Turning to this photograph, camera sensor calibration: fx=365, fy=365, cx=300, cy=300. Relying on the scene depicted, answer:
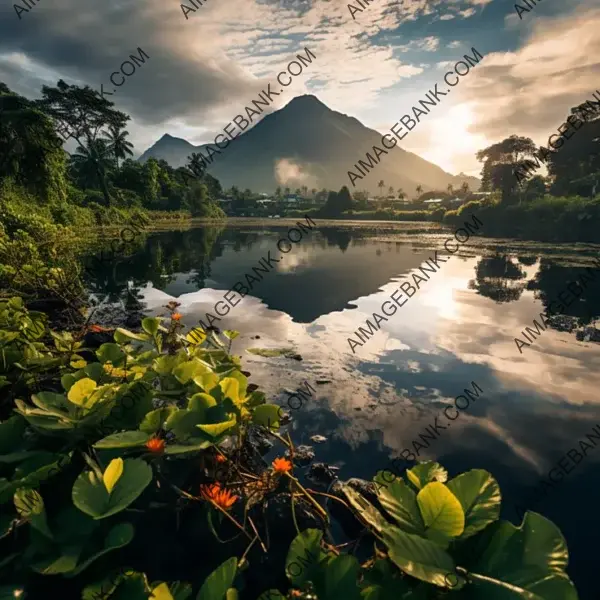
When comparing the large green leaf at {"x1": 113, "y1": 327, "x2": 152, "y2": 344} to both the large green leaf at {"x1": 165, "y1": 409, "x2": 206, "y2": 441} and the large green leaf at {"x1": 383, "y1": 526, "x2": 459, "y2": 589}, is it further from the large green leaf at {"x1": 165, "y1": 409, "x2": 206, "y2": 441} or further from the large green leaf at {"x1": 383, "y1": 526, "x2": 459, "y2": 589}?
the large green leaf at {"x1": 383, "y1": 526, "x2": 459, "y2": 589}

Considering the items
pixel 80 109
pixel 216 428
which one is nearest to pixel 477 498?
pixel 216 428

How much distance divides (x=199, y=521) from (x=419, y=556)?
1.00 m

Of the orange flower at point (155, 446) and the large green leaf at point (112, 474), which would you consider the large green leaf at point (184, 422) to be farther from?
the large green leaf at point (112, 474)

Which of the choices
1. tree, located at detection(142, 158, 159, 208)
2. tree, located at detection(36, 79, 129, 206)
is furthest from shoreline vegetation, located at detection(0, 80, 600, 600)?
tree, located at detection(142, 158, 159, 208)

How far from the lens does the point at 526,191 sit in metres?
39.1

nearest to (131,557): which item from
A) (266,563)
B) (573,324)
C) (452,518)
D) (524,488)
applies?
(266,563)

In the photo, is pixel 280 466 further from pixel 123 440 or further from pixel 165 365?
pixel 165 365

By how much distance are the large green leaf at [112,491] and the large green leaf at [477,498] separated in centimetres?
110

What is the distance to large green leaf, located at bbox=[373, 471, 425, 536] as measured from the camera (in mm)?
1238

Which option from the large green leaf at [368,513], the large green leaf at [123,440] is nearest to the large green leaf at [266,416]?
the large green leaf at [123,440]

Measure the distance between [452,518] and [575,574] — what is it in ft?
5.68

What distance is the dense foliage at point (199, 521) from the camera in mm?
1101

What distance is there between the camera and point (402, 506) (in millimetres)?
1285

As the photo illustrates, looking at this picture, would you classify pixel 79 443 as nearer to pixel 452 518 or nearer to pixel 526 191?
pixel 452 518
